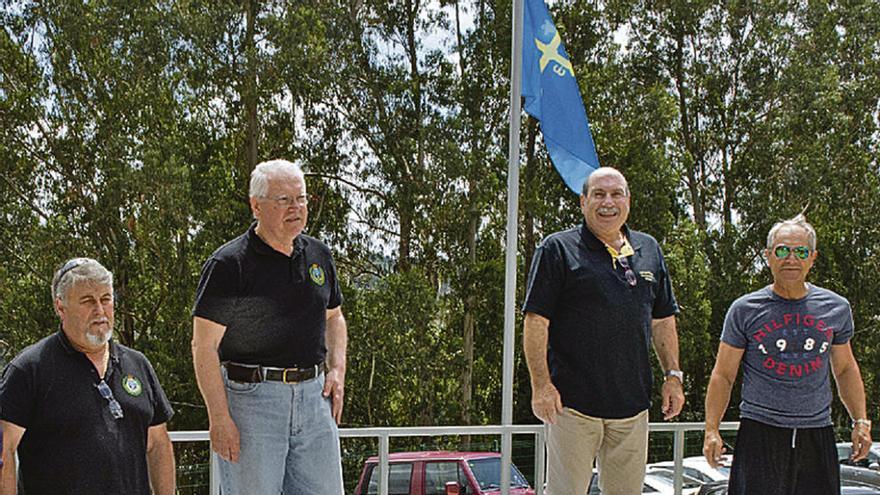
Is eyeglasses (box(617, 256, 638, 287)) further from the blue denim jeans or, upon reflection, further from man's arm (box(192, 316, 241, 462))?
man's arm (box(192, 316, 241, 462))

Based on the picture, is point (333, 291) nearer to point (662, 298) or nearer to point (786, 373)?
point (662, 298)

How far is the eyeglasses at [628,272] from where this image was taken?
3.24m

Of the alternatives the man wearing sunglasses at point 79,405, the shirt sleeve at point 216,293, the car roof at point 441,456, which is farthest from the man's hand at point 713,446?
the car roof at point 441,456

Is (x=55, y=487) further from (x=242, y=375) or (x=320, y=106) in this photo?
(x=320, y=106)

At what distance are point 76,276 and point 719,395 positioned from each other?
6.87 ft

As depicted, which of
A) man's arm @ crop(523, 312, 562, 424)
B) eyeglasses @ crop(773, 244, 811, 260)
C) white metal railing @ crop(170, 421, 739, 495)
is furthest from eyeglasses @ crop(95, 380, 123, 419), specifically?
eyeglasses @ crop(773, 244, 811, 260)

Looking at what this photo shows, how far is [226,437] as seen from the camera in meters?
2.70

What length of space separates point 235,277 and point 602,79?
1413cm

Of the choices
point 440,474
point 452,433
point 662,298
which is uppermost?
point 662,298

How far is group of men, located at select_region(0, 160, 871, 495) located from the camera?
2451 mm

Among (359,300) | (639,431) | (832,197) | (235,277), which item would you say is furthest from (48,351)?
(832,197)

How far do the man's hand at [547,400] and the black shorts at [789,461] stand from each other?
0.74m

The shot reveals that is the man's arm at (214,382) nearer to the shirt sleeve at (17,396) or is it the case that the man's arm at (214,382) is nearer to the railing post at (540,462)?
the shirt sleeve at (17,396)

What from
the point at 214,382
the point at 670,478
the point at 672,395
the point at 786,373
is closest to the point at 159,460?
the point at 214,382
